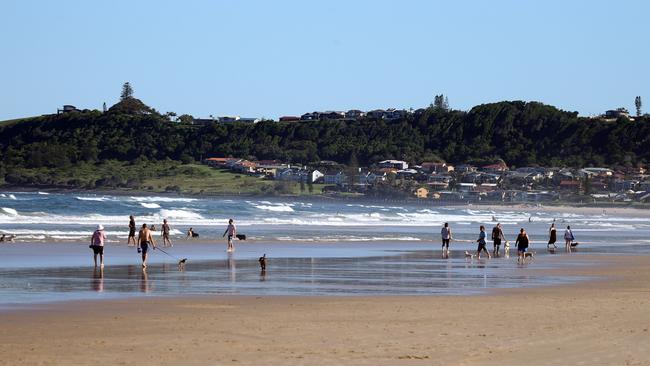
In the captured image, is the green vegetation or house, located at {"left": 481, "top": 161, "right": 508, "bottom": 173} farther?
the green vegetation

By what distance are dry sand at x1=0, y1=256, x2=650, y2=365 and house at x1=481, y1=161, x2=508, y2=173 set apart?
440 feet

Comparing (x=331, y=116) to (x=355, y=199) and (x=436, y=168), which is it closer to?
(x=436, y=168)

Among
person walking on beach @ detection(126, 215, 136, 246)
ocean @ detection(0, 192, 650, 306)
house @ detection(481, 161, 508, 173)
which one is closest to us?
ocean @ detection(0, 192, 650, 306)

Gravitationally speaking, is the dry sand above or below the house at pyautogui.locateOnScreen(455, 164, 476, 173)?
below

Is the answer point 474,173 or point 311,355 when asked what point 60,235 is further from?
point 474,173

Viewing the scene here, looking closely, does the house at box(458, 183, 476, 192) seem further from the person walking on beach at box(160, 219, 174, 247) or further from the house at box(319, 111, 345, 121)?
the person walking on beach at box(160, 219, 174, 247)

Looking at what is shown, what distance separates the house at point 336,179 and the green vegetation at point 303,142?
984cm

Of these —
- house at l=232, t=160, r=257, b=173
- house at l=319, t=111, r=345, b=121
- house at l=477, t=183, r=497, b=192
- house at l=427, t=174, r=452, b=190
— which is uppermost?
house at l=319, t=111, r=345, b=121

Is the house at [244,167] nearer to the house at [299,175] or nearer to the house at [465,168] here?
the house at [299,175]

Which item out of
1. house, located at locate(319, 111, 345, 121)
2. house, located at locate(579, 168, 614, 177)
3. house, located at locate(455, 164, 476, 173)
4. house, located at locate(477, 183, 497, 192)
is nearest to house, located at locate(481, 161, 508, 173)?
house, located at locate(455, 164, 476, 173)

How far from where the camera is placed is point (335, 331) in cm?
1311

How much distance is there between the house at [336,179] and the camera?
142 m

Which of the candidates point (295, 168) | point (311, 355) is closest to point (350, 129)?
point (295, 168)

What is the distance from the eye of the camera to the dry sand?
1112 centimetres
